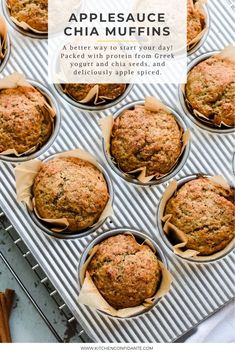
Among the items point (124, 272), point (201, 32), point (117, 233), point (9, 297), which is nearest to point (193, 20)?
point (201, 32)

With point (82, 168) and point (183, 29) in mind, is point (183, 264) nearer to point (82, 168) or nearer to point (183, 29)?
point (82, 168)

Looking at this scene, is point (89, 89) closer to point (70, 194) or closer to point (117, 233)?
point (70, 194)

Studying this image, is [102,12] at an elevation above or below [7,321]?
above

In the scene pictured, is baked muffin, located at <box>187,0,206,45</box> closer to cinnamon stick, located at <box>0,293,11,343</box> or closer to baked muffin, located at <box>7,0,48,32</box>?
baked muffin, located at <box>7,0,48,32</box>

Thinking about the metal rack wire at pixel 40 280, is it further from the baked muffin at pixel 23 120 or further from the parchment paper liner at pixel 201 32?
the parchment paper liner at pixel 201 32

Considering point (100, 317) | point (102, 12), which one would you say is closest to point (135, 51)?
point (102, 12)
